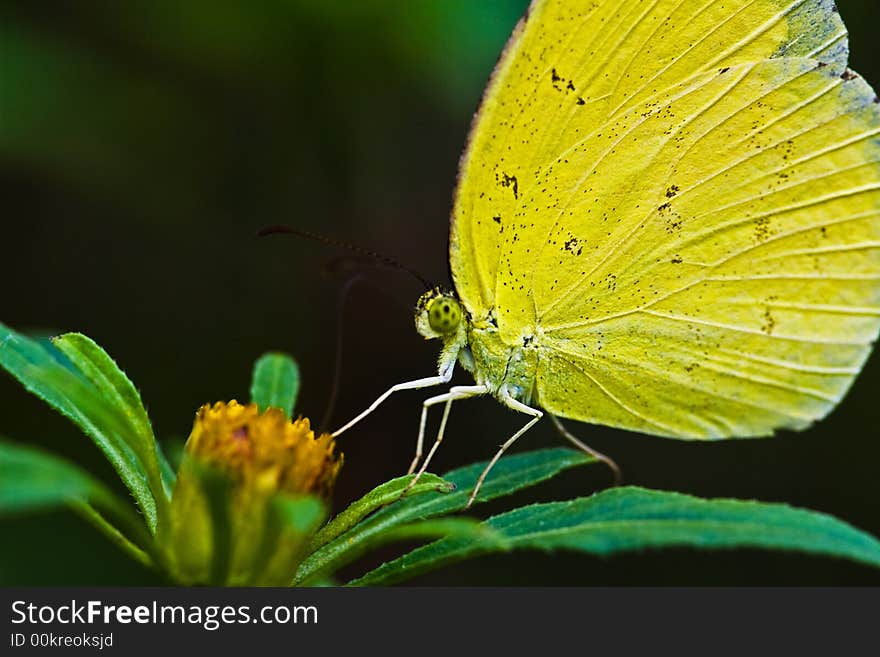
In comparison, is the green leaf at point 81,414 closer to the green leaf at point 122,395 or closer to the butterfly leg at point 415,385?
the green leaf at point 122,395

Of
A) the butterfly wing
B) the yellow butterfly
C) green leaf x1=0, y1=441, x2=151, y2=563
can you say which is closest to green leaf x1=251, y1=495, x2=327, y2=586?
green leaf x1=0, y1=441, x2=151, y2=563

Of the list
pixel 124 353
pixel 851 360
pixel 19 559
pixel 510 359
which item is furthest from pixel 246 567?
pixel 124 353

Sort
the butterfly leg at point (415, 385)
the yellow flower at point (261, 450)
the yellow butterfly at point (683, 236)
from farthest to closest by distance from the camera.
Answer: the yellow butterfly at point (683, 236) → the butterfly leg at point (415, 385) → the yellow flower at point (261, 450)

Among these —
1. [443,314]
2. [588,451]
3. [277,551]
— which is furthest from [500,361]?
[277,551]

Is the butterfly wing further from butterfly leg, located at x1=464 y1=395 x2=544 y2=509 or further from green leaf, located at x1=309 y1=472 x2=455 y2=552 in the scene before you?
green leaf, located at x1=309 y1=472 x2=455 y2=552

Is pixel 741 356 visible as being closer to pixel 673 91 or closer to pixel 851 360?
pixel 851 360

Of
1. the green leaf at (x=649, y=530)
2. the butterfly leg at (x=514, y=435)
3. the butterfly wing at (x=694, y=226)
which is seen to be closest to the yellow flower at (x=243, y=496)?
the green leaf at (x=649, y=530)
